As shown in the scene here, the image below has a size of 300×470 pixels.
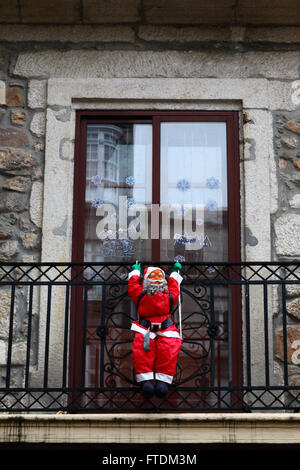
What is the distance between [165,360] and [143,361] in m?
0.15

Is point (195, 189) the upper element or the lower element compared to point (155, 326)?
upper

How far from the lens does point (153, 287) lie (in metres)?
4.97

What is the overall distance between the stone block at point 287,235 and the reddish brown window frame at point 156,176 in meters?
0.32

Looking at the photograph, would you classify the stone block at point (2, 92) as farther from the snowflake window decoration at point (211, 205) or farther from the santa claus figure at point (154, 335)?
the santa claus figure at point (154, 335)

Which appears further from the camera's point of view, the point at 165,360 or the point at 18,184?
the point at 18,184

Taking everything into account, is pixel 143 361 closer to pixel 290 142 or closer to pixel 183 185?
pixel 183 185

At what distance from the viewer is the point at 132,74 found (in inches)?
247

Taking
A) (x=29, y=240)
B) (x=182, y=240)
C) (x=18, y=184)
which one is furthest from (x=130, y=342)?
(x=18, y=184)

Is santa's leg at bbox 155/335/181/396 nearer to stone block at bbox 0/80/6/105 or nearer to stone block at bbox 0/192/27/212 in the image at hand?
stone block at bbox 0/192/27/212

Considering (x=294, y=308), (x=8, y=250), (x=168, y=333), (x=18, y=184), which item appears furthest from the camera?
(x=18, y=184)

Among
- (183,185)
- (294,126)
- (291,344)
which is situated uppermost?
(294,126)

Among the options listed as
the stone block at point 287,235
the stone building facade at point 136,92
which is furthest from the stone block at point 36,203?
the stone block at point 287,235
